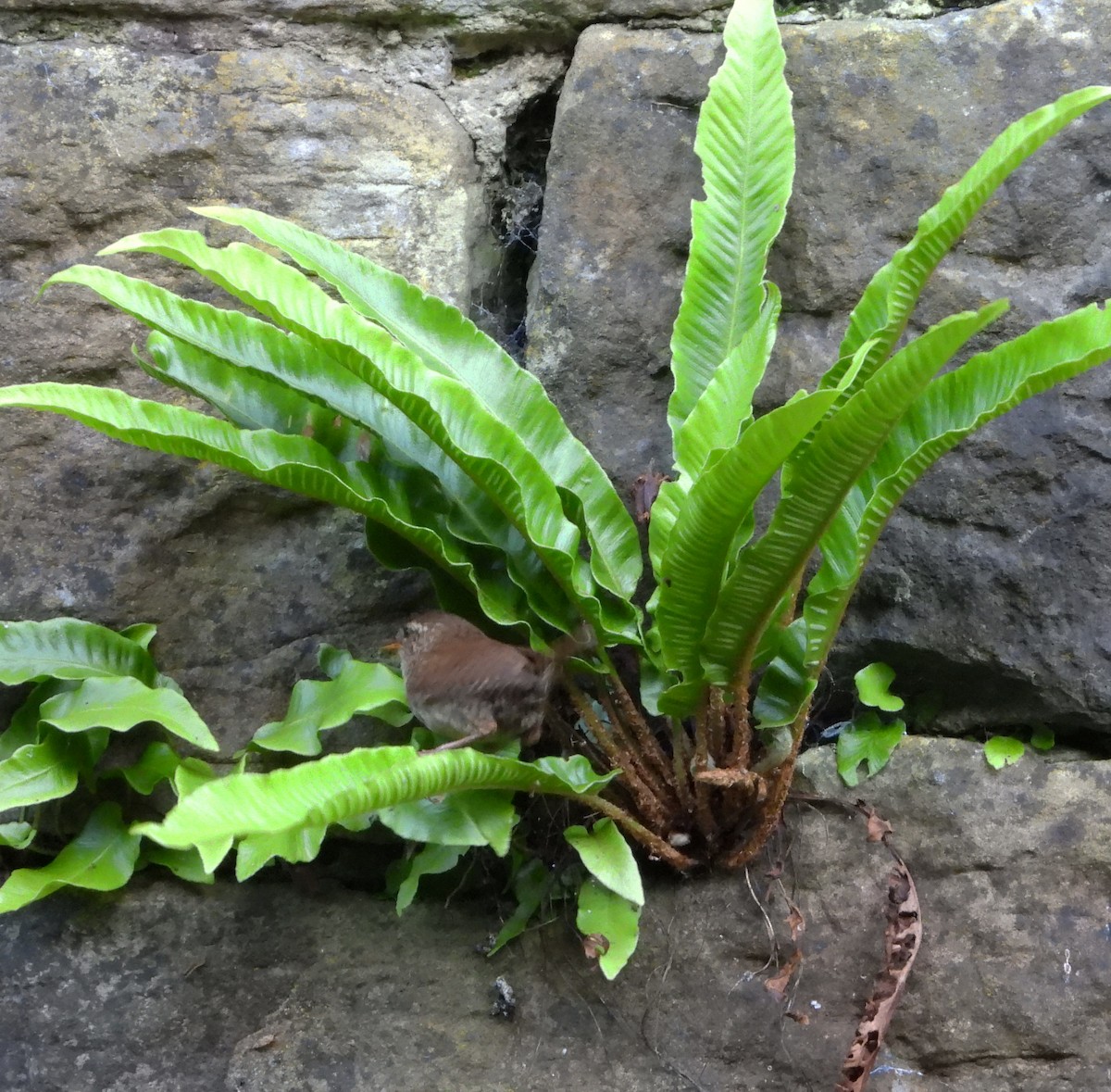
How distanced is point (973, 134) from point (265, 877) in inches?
69.2

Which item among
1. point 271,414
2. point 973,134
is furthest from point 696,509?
point 973,134

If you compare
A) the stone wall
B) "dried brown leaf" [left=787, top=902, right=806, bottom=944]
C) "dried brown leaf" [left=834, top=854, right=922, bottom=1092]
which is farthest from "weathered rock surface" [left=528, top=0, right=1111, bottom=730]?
"dried brown leaf" [left=787, top=902, right=806, bottom=944]

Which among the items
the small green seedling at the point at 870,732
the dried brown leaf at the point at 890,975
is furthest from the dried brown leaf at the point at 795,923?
the small green seedling at the point at 870,732

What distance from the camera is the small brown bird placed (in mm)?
1536

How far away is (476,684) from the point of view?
153 cm

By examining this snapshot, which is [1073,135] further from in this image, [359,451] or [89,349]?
[89,349]

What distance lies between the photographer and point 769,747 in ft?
5.38

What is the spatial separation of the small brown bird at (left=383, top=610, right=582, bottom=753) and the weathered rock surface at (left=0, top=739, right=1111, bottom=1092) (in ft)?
1.28

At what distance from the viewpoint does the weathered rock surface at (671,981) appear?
1.59m

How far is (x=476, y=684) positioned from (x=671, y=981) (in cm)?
57

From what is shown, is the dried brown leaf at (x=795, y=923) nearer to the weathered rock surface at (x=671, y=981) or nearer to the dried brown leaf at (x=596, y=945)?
the weathered rock surface at (x=671, y=981)

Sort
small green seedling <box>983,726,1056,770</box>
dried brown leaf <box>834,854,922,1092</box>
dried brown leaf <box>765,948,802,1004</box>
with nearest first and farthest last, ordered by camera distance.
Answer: dried brown leaf <box>834,854,922,1092</box>, dried brown leaf <box>765,948,802,1004</box>, small green seedling <box>983,726,1056,770</box>

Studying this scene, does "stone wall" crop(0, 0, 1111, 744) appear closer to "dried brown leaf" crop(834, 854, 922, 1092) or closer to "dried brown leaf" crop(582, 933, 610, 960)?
"dried brown leaf" crop(834, 854, 922, 1092)

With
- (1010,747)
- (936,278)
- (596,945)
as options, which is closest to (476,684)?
(596,945)
